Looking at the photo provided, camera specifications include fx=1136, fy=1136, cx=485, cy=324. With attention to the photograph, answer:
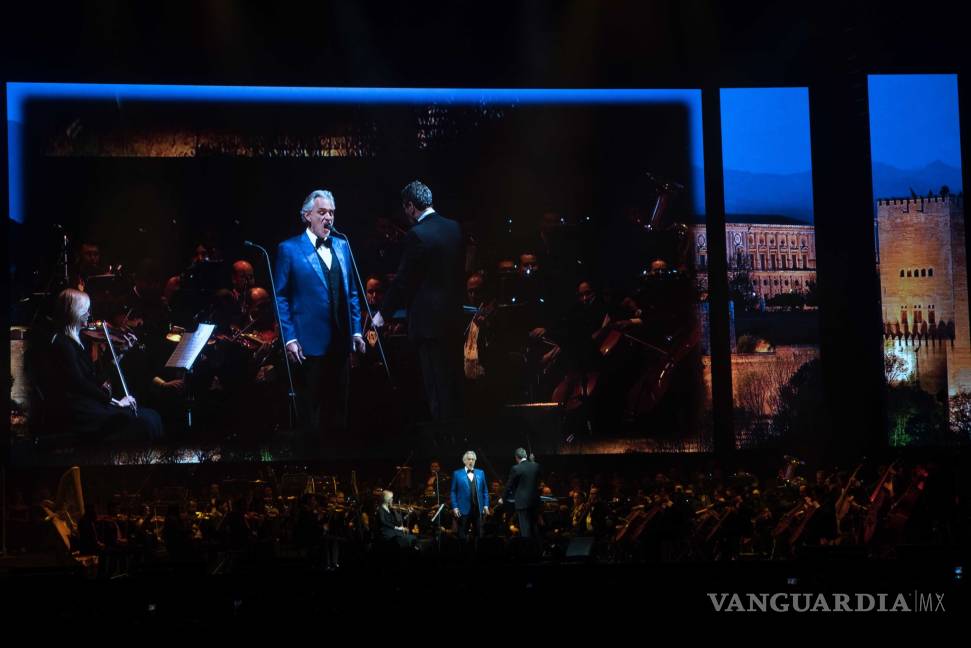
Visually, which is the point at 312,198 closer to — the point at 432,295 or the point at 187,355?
the point at 432,295

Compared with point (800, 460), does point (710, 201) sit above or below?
above

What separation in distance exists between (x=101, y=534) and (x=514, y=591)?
4955 mm

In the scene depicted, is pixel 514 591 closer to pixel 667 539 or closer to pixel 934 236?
pixel 667 539

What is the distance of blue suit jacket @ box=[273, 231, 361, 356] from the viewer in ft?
47.8

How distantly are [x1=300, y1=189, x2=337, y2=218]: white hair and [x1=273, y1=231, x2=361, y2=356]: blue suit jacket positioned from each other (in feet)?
0.92

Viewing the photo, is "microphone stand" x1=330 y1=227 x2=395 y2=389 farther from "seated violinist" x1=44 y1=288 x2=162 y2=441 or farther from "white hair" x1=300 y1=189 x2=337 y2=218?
"seated violinist" x1=44 y1=288 x2=162 y2=441

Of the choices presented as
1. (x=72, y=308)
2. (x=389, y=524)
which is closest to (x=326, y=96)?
(x=72, y=308)

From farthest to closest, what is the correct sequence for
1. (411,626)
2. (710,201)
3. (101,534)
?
1. (710,201)
2. (101,534)
3. (411,626)

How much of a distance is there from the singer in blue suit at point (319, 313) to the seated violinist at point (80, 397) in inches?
76.4

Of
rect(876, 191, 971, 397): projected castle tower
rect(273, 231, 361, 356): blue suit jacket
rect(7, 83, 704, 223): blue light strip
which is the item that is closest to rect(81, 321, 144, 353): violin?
rect(7, 83, 704, 223): blue light strip

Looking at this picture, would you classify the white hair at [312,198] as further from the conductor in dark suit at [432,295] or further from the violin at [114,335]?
the violin at [114,335]

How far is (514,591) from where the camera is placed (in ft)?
22.4

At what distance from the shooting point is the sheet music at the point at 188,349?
14359mm

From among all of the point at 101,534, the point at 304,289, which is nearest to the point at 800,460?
the point at 304,289
